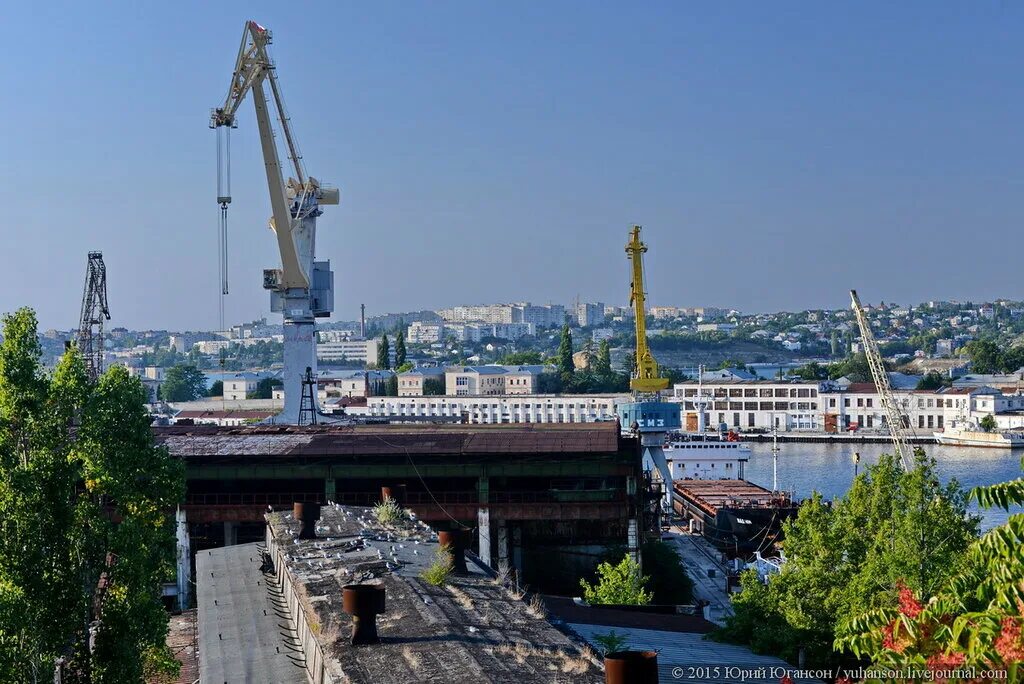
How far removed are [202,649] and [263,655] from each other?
1.19m

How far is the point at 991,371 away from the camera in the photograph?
14950 centimetres

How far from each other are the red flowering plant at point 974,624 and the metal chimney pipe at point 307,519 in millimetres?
13711

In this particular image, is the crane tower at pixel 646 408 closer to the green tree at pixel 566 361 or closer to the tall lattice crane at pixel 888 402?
the tall lattice crane at pixel 888 402

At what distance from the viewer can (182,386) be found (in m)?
170

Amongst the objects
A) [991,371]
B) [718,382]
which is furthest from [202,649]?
[991,371]

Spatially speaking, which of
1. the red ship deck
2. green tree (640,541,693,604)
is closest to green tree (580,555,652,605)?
green tree (640,541,693,604)

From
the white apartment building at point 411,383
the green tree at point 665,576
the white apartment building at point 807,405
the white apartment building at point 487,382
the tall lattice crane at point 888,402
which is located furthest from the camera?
the white apartment building at point 487,382

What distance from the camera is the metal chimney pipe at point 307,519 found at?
22.5m

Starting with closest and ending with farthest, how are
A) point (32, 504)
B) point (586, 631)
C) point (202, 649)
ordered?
point (32, 504), point (202, 649), point (586, 631)

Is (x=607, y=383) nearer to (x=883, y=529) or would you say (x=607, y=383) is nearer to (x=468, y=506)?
(x=468, y=506)

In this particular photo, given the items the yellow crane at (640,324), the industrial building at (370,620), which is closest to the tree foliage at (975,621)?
the industrial building at (370,620)

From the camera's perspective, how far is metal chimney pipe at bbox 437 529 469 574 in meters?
18.5

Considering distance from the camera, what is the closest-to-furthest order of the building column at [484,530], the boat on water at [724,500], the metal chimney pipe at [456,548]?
the metal chimney pipe at [456,548], the building column at [484,530], the boat on water at [724,500]

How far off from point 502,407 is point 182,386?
183 ft
